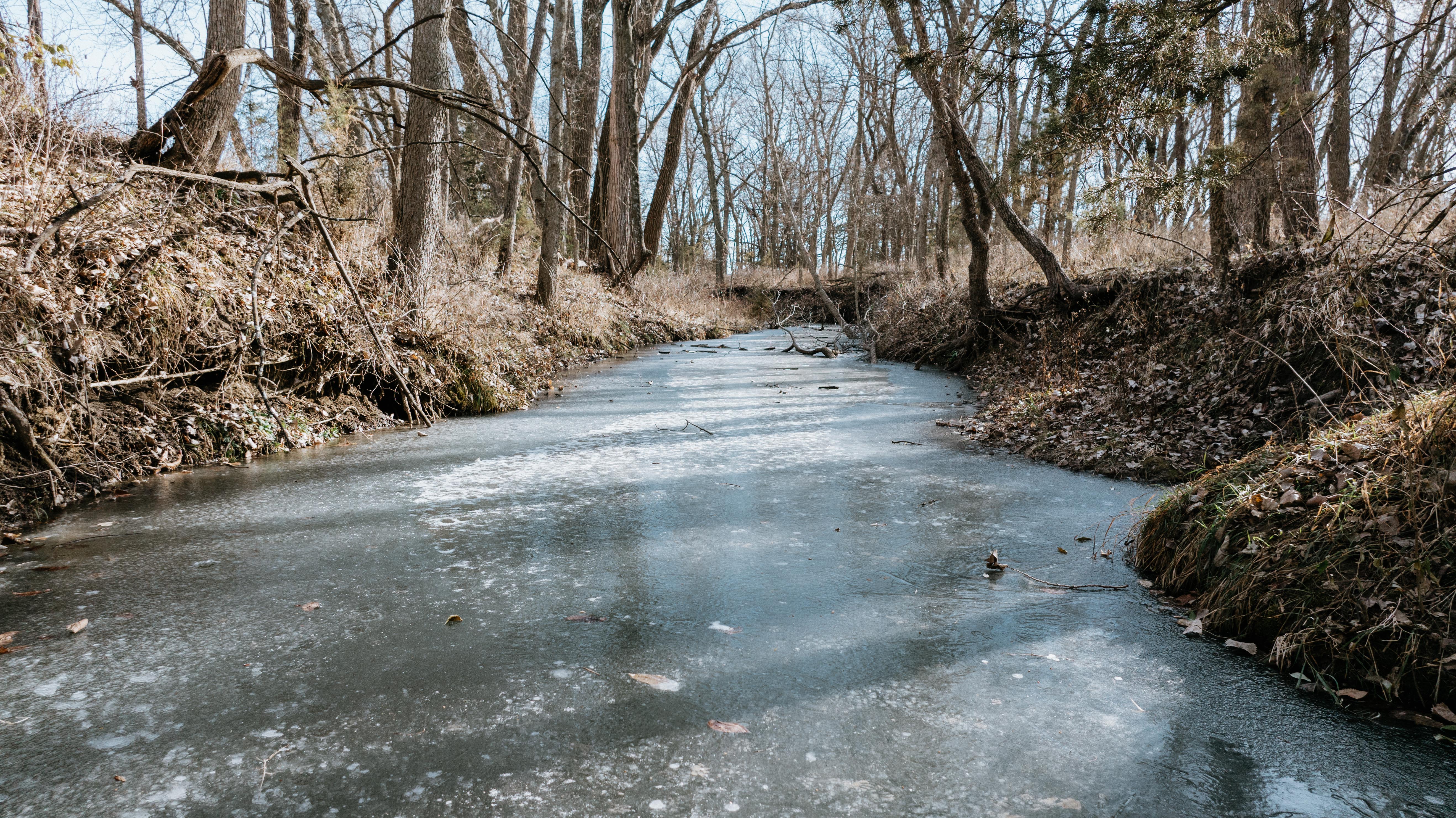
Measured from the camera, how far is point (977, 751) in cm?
239

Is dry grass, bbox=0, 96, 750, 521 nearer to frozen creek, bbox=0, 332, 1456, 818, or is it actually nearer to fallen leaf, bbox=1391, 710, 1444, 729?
frozen creek, bbox=0, 332, 1456, 818

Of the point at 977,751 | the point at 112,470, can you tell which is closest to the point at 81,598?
the point at 112,470

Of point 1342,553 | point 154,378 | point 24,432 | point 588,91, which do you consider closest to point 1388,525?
point 1342,553

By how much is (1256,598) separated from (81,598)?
499 centimetres

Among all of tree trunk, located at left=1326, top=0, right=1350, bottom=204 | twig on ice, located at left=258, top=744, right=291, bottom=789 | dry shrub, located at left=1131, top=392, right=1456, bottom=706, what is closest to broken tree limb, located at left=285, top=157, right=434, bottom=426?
twig on ice, located at left=258, top=744, right=291, bottom=789

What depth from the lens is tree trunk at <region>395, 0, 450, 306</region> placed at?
892cm

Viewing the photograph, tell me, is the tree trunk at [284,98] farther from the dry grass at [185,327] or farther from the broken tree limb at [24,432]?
the broken tree limb at [24,432]

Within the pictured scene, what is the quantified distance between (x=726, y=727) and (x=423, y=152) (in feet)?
27.5

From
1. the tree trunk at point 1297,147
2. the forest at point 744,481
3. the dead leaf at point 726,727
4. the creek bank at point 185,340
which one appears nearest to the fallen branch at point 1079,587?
the forest at point 744,481

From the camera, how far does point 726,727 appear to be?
252 cm

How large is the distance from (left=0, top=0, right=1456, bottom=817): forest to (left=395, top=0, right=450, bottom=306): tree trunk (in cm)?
8

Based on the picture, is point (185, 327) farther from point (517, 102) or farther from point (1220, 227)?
point (517, 102)

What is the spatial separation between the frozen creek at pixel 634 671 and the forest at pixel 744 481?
2 centimetres

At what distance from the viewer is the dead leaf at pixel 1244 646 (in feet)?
9.98
